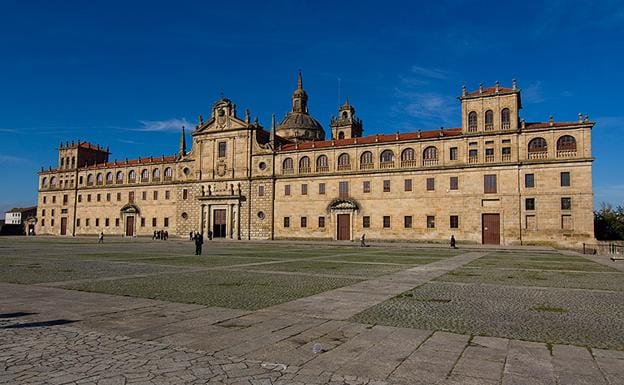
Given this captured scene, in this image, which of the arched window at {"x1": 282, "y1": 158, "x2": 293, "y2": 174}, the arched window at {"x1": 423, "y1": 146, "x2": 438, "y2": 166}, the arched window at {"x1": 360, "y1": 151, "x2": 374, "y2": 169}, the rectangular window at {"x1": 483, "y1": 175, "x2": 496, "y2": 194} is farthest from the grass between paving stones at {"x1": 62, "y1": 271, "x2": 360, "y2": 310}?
the arched window at {"x1": 282, "y1": 158, "x2": 293, "y2": 174}

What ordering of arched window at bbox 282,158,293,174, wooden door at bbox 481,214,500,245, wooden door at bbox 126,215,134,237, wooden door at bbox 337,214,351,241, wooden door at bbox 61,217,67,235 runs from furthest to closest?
wooden door at bbox 61,217,67,235 → wooden door at bbox 126,215,134,237 → arched window at bbox 282,158,293,174 → wooden door at bbox 337,214,351,241 → wooden door at bbox 481,214,500,245

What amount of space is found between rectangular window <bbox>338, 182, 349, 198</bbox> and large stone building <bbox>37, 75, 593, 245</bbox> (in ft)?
0.43

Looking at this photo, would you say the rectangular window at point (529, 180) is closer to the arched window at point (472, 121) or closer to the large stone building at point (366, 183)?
the large stone building at point (366, 183)

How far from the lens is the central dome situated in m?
77.4

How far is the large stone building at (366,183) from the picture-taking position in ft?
149

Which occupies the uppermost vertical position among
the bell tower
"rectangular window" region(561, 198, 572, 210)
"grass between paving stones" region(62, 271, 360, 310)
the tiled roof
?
the bell tower

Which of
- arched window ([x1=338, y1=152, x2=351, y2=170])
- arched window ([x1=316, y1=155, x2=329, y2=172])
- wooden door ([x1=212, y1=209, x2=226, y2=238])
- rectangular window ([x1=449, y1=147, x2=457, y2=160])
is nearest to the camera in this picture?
rectangular window ([x1=449, y1=147, x2=457, y2=160])

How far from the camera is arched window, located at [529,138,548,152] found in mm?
45875

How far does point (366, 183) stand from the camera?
5428 cm

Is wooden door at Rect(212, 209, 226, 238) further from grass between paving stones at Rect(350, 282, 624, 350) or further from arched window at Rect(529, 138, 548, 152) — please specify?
grass between paving stones at Rect(350, 282, 624, 350)

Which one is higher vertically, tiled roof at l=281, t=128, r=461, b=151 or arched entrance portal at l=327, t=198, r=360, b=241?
tiled roof at l=281, t=128, r=461, b=151

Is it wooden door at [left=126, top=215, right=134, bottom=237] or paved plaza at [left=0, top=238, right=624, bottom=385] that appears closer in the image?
paved plaza at [left=0, top=238, right=624, bottom=385]

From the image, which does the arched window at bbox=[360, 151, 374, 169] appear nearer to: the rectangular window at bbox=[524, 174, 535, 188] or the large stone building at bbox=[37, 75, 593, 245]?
the large stone building at bbox=[37, 75, 593, 245]

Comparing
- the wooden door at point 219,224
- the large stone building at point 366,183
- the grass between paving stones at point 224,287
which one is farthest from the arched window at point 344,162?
the grass between paving stones at point 224,287
